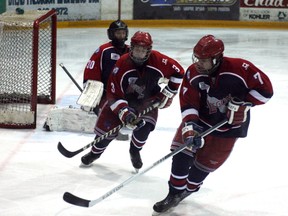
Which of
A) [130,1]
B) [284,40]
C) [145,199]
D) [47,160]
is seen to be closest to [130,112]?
[145,199]

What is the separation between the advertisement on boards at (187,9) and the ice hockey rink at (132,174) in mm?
5370

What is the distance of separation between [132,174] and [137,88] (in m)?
0.55

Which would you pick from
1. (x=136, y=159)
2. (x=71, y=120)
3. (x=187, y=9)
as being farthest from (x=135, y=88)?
(x=187, y=9)

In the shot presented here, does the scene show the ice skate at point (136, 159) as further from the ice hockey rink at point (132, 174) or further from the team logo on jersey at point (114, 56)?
the team logo on jersey at point (114, 56)

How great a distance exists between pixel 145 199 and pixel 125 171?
21.1 inches

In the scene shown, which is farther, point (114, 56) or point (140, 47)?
point (114, 56)

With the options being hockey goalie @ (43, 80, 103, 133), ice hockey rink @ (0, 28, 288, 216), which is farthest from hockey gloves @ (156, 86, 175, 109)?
hockey goalie @ (43, 80, 103, 133)

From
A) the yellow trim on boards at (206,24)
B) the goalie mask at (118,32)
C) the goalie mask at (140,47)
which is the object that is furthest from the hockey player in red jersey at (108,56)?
the yellow trim on boards at (206,24)

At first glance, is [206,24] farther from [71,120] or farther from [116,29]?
[116,29]

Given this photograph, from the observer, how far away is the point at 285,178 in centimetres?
406

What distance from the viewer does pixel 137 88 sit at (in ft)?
12.7

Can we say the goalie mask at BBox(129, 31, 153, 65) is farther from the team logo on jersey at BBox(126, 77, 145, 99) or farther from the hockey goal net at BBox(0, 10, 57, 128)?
the hockey goal net at BBox(0, 10, 57, 128)

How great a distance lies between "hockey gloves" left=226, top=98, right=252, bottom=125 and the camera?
3.15 metres

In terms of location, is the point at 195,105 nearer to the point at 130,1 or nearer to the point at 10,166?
the point at 10,166
